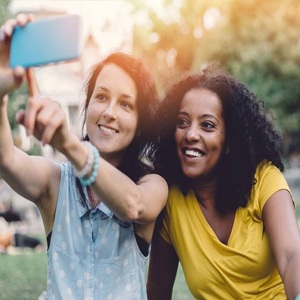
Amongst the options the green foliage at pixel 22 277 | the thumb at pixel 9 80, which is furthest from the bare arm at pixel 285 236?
the green foliage at pixel 22 277

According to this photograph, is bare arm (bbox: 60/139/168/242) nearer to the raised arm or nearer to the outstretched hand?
the outstretched hand

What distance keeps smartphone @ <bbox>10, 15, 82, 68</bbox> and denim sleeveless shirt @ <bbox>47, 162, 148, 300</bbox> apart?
2.81ft

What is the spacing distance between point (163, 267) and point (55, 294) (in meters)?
0.80

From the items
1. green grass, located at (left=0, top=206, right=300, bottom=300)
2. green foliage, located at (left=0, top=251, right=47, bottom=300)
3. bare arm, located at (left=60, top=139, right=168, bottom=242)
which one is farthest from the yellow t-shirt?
green foliage, located at (left=0, top=251, right=47, bottom=300)

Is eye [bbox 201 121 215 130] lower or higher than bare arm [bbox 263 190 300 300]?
higher

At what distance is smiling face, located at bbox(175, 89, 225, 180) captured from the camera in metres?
2.83

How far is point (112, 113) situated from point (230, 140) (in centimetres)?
69

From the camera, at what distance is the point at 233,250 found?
2832 millimetres

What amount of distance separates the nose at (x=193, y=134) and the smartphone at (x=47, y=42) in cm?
116

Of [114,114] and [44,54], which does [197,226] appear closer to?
[114,114]

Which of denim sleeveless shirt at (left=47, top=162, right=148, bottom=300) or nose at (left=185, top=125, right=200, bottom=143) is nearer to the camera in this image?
denim sleeveless shirt at (left=47, top=162, right=148, bottom=300)

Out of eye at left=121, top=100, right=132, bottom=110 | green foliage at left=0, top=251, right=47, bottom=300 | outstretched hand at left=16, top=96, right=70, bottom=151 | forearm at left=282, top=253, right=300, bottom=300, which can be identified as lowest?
green foliage at left=0, top=251, right=47, bottom=300

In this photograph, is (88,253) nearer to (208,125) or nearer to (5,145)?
(5,145)

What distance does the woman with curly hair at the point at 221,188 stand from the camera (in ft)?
9.32
